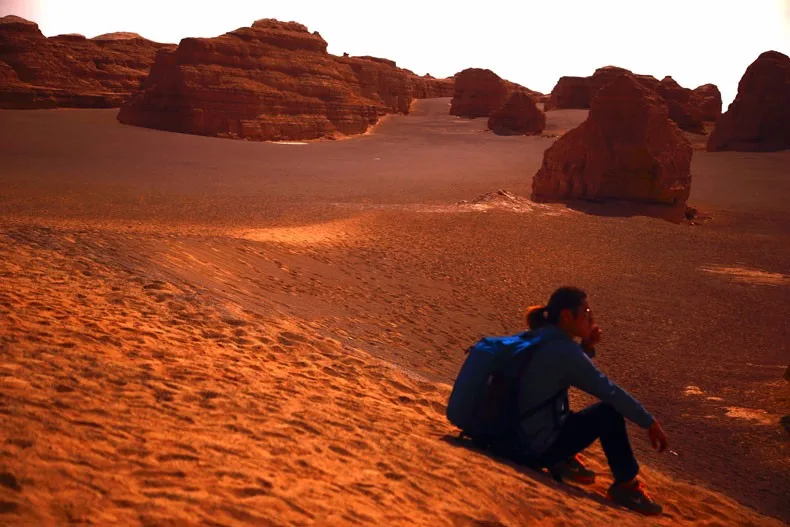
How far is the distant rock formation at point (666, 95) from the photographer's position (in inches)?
1945

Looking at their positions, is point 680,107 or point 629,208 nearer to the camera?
point 629,208

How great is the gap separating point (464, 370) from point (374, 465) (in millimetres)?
811

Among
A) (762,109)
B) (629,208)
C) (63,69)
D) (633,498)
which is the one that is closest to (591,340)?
(633,498)

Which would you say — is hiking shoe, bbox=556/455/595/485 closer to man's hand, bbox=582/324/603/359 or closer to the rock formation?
man's hand, bbox=582/324/603/359

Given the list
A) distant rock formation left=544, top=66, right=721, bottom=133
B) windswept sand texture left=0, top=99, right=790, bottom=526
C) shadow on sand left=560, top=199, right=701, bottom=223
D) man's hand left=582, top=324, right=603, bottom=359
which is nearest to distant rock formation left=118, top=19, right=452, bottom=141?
windswept sand texture left=0, top=99, right=790, bottom=526

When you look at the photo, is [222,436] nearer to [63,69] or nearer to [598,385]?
[598,385]

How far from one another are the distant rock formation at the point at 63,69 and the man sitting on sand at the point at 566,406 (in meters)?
37.5

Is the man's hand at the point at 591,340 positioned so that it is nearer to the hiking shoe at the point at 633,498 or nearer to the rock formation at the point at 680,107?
the hiking shoe at the point at 633,498

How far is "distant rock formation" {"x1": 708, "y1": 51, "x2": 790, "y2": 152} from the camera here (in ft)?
132

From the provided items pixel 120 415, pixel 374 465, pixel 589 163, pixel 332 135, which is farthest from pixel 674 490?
pixel 332 135

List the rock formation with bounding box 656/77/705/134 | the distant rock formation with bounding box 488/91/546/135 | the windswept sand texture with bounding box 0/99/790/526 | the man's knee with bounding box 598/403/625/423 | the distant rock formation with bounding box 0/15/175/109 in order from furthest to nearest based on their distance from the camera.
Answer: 1. the rock formation with bounding box 656/77/705/134
2. the distant rock formation with bounding box 488/91/546/135
3. the distant rock formation with bounding box 0/15/175/109
4. the man's knee with bounding box 598/403/625/423
5. the windswept sand texture with bounding box 0/99/790/526

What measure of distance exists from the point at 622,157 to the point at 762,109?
25.1 m

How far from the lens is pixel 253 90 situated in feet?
112


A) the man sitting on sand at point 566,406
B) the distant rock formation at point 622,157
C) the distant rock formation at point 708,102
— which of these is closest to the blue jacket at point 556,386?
the man sitting on sand at point 566,406
